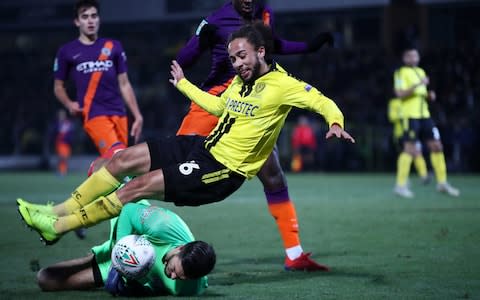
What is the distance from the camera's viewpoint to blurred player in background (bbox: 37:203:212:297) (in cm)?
536

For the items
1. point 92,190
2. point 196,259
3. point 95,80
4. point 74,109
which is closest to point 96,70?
point 95,80

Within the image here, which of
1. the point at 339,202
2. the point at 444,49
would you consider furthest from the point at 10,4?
the point at 339,202

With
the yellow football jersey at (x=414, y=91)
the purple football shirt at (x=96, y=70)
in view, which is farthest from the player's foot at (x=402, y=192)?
the purple football shirt at (x=96, y=70)

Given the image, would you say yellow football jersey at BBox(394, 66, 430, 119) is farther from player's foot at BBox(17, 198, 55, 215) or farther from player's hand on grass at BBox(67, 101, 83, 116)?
player's foot at BBox(17, 198, 55, 215)

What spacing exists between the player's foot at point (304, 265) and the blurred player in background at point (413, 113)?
7.95m

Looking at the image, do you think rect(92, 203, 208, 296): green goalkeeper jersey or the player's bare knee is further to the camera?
the player's bare knee

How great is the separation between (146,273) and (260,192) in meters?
12.0

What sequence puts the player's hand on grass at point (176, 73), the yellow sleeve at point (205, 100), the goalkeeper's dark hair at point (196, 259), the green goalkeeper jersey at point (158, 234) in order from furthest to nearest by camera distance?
the player's hand on grass at point (176, 73), the yellow sleeve at point (205, 100), the green goalkeeper jersey at point (158, 234), the goalkeeper's dark hair at point (196, 259)

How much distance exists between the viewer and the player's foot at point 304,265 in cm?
704

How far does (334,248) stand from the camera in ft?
27.6

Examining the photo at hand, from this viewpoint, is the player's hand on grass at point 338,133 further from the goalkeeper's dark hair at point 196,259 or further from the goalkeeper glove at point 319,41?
the goalkeeper glove at point 319,41

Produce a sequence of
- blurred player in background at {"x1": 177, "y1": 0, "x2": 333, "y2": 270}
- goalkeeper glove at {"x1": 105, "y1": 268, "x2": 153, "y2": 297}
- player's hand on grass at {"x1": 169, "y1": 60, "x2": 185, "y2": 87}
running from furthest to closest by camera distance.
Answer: blurred player in background at {"x1": 177, "y1": 0, "x2": 333, "y2": 270}
player's hand on grass at {"x1": 169, "y1": 60, "x2": 185, "y2": 87}
goalkeeper glove at {"x1": 105, "y1": 268, "x2": 153, "y2": 297}

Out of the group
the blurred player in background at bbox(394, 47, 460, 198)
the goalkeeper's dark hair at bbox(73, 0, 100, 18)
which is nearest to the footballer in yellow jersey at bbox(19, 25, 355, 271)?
the goalkeeper's dark hair at bbox(73, 0, 100, 18)

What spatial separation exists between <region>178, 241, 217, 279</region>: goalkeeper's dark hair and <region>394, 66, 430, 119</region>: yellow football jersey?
32.7 ft
